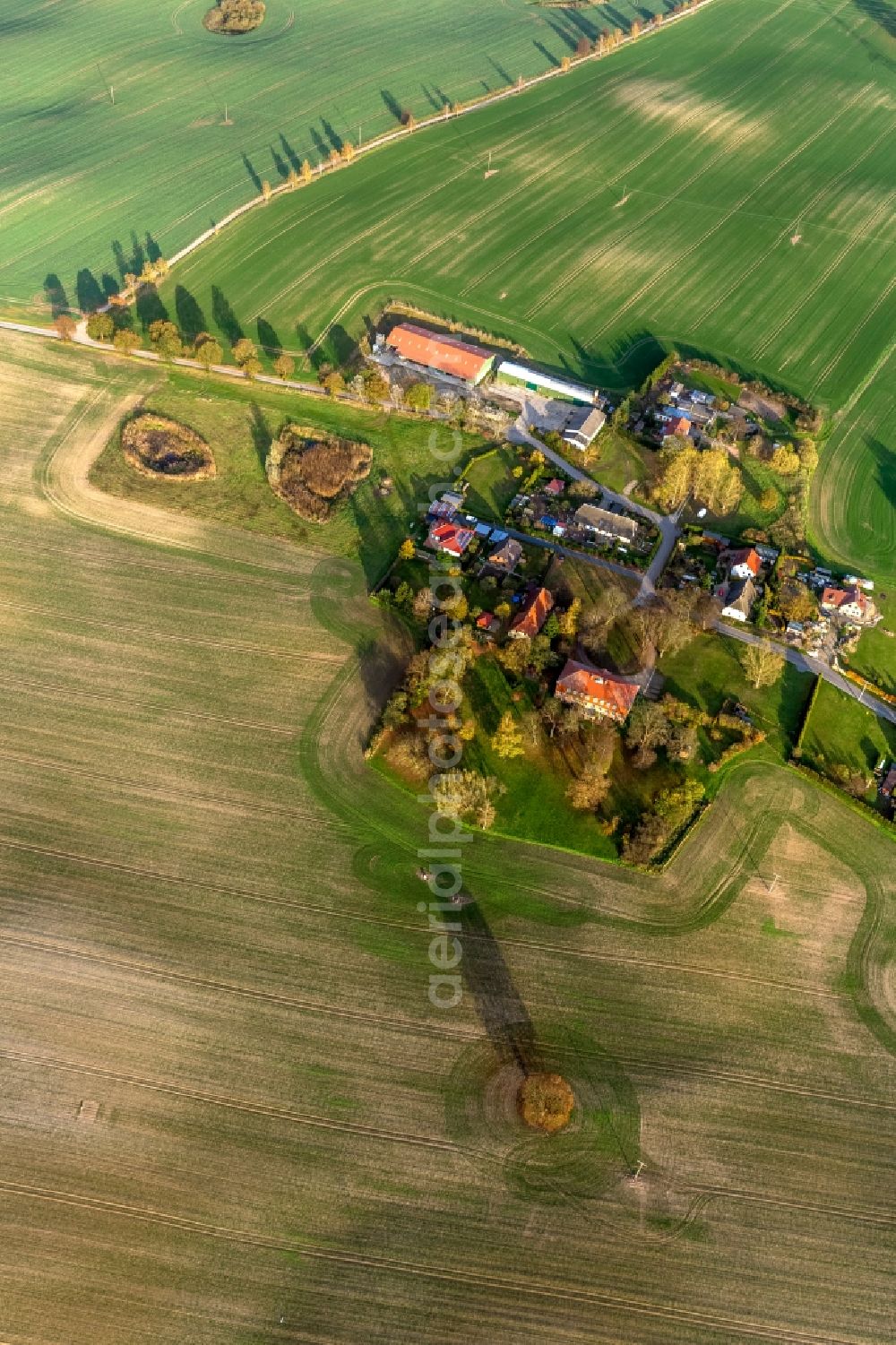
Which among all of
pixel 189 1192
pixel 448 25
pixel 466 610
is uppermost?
pixel 448 25

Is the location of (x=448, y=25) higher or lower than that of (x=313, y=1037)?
higher

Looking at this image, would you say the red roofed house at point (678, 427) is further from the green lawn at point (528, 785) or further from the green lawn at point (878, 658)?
the green lawn at point (528, 785)

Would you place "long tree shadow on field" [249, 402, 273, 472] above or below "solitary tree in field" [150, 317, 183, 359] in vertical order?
below

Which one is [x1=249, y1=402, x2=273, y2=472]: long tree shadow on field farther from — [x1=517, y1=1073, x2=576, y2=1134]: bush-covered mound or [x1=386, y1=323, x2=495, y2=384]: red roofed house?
[x1=517, y1=1073, x2=576, y2=1134]: bush-covered mound

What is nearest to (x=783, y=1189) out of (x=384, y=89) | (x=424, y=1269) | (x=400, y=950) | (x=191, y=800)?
(x=424, y=1269)

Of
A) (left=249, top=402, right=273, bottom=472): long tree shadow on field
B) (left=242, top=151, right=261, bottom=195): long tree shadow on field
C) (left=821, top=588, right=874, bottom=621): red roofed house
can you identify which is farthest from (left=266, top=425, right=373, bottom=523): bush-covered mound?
(left=242, top=151, right=261, bottom=195): long tree shadow on field

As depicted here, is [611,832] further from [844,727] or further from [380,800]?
[844,727]

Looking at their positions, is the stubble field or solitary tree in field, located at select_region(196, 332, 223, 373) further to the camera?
solitary tree in field, located at select_region(196, 332, 223, 373)
